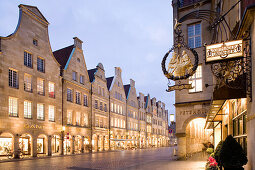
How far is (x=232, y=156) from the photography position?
22.7ft

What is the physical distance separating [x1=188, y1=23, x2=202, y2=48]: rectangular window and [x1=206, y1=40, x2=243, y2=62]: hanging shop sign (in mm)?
16629

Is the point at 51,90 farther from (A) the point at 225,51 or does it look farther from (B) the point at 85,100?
(A) the point at 225,51

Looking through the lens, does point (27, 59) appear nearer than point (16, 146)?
No

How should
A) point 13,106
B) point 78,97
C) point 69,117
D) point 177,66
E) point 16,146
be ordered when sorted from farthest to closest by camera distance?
point 78,97 < point 69,117 < point 13,106 < point 16,146 < point 177,66

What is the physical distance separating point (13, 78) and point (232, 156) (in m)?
26.7

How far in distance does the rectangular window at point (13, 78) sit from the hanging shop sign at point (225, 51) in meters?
25.7

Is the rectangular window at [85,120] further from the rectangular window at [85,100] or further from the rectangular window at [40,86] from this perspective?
the rectangular window at [40,86]

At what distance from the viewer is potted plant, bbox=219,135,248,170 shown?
679 cm

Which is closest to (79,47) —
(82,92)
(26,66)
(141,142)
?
(82,92)

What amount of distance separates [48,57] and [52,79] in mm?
3060

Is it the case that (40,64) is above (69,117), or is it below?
above

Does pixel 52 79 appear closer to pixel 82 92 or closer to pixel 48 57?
pixel 48 57

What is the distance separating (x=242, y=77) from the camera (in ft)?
23.0

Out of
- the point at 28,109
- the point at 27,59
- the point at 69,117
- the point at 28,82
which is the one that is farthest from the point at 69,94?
the point at 27,59
